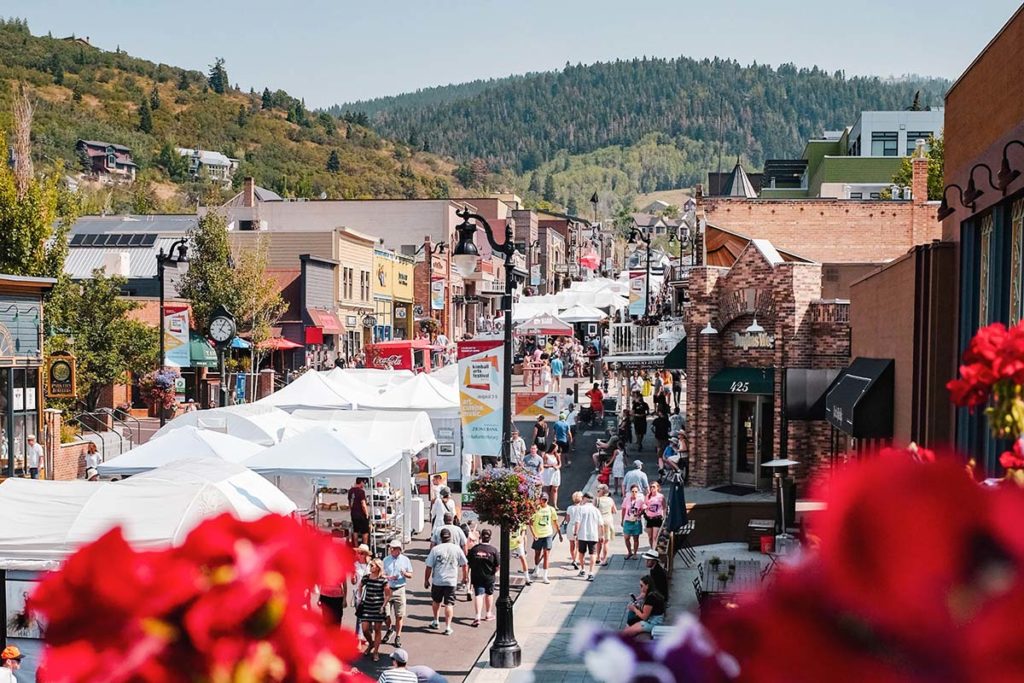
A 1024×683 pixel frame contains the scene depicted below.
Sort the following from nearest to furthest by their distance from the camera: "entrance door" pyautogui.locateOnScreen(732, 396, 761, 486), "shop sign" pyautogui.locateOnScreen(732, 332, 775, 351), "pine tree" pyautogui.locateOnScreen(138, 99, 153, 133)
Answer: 1. "shop sign" pyautogui.locateOnScreen(732, 332, 775, 351)
2. "entrance door" pyautogui.locateOnScreen(732, 396, 761, 486)
3. "pine tree" pyautogui.locateOnScreen(138, 99, 153, 133)

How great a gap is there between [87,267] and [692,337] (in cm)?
3643

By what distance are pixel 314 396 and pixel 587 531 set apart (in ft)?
35.8

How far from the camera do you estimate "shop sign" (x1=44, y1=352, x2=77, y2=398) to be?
25281 millimetres

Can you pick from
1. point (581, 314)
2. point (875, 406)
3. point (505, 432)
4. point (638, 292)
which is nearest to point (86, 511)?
point (505, 432)

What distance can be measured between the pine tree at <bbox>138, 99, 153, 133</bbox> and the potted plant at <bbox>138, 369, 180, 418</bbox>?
412 feet

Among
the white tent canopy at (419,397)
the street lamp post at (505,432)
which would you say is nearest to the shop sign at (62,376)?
the white tent canopy at (419,397)

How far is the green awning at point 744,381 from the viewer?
26.4 m

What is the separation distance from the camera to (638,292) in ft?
170

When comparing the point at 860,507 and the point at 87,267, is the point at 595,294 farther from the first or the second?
the point at 860,507

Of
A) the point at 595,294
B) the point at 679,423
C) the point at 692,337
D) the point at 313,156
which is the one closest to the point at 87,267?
the point at 595,294

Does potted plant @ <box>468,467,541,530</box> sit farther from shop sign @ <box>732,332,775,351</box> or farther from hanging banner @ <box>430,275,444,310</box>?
hanging banner @ <box>430,275,444,310</box>

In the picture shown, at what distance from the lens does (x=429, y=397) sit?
28391 mm

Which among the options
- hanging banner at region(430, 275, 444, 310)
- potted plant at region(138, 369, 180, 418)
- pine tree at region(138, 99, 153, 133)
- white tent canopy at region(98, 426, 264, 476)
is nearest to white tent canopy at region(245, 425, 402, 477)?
white tent canopy at region(98, 426, 264, 476)

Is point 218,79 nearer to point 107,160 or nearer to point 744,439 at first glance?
point 107,160
